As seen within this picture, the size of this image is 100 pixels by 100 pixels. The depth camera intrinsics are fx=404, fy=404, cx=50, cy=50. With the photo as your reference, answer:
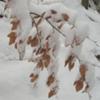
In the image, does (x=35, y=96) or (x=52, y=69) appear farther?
(x=35, y=96)

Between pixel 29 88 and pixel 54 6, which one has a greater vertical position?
pixel 54 6

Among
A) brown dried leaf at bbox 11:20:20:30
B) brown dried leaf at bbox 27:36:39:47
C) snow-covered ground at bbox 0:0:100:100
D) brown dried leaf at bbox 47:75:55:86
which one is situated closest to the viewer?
brown dried leaf at bbox 11:20:20:30

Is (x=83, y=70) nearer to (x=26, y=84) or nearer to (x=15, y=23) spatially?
(x=15, y=23)

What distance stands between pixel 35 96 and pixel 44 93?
0.09 metres

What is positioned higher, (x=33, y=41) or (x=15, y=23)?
(x=15, y=23)

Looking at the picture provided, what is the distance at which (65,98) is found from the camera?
10.6 ft

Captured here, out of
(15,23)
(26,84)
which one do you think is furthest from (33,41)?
(26,84)

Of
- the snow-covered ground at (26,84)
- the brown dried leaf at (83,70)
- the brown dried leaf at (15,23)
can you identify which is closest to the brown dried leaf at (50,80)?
the brown dried leaf at (83,70)

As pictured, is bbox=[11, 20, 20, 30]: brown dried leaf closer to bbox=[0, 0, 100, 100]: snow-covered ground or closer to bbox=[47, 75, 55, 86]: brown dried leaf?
bbox=[47, 75, 55, 86]: brown dried leaf

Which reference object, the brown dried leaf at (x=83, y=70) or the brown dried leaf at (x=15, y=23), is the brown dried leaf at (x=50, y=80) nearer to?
the brown dried leaf at (x=83, y=70)

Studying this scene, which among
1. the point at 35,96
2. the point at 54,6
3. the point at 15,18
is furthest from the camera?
the point at 35,96

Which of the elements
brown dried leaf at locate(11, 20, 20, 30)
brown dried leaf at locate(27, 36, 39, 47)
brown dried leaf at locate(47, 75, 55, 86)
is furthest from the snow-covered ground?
brown dried leaf at locate(11, 20, 20, 30)

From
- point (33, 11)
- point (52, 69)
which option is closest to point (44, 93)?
point (52, 69)

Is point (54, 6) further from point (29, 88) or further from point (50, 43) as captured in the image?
point (29, 88)
